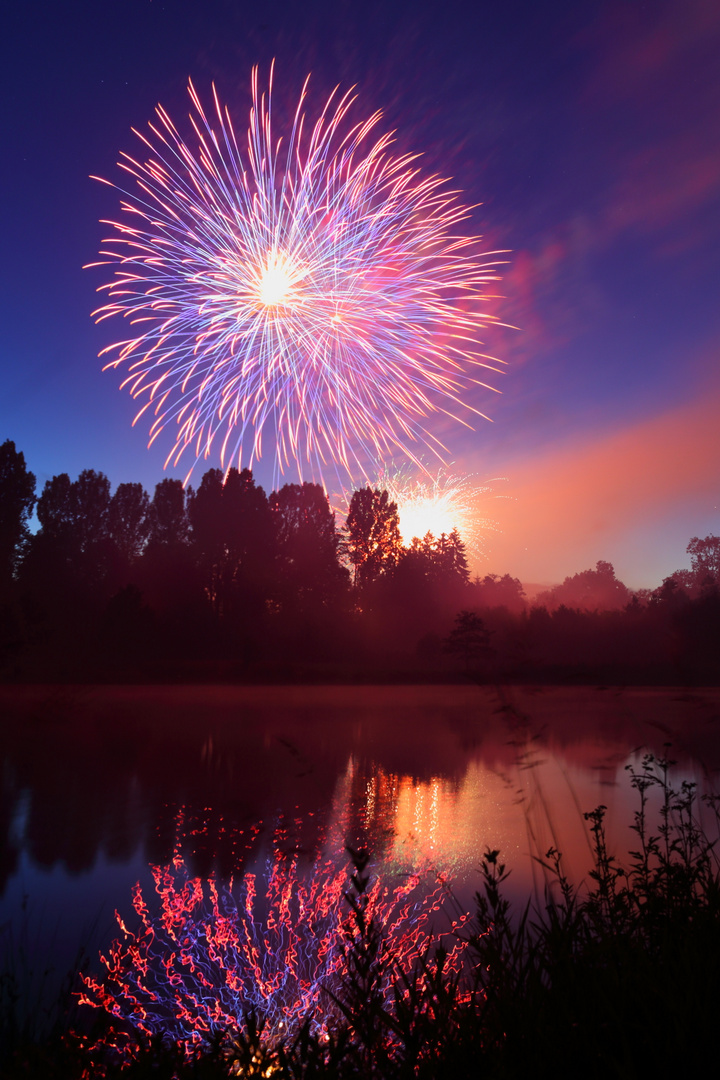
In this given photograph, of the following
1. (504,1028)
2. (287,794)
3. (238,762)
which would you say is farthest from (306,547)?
(504,1028)

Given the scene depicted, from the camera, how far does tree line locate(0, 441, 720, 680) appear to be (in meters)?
31.8

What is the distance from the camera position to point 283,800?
8891 mm

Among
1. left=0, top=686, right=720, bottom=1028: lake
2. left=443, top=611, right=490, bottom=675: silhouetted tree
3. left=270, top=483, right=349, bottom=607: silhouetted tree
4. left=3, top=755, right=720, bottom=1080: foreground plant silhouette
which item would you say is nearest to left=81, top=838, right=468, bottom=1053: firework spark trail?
left=0, top=686, right=720, bottom=1028: lake

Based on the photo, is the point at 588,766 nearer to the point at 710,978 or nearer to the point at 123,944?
the point at 123,944

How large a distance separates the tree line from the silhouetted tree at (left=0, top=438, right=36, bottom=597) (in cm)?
9

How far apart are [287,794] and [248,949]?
16.1 feet

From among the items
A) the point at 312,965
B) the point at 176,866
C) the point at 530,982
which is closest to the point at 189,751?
the point at 176,866

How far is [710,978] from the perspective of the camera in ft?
6.47

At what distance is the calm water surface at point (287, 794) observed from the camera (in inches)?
215

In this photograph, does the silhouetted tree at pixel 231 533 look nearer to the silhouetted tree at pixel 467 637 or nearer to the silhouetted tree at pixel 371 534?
the silhouetted tree at pixel 371 534

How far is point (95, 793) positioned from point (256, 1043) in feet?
29.1

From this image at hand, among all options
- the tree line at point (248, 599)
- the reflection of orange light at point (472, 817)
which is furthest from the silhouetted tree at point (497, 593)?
the reflection of orange light at point (472, 817)

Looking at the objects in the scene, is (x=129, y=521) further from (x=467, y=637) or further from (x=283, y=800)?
(x=283, y=800)

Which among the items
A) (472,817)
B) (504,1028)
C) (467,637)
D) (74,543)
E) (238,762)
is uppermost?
(74,543)
